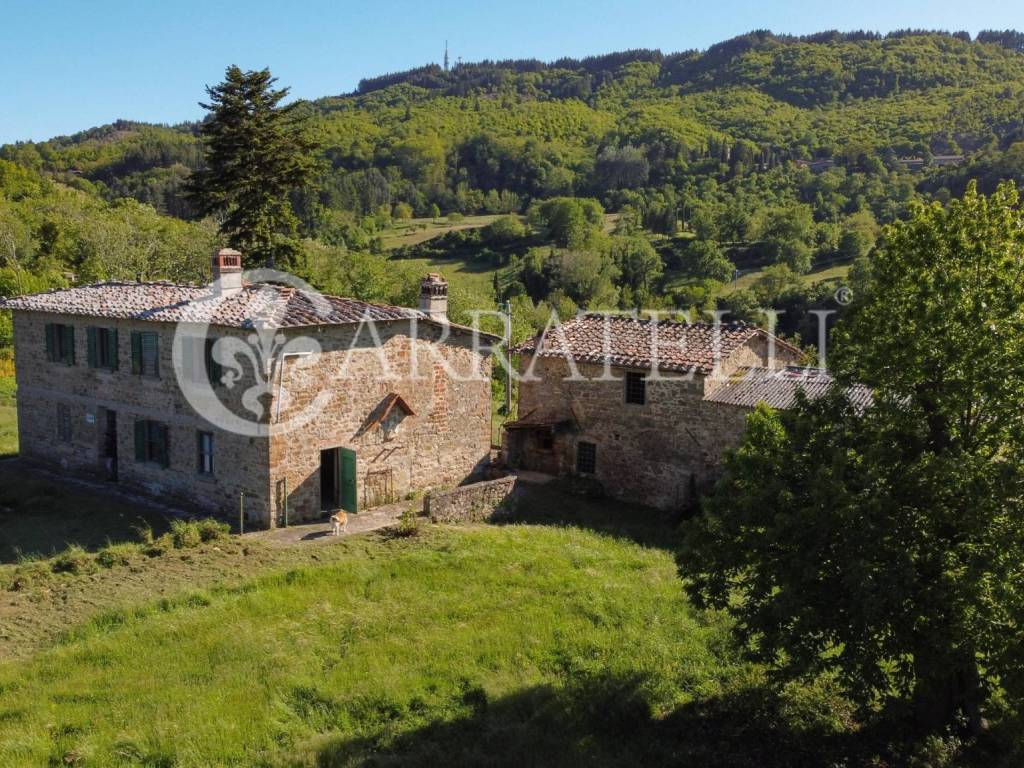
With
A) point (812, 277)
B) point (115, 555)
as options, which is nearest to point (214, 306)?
point (115, 555)

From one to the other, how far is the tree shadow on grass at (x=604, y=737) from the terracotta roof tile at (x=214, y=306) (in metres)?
9.57

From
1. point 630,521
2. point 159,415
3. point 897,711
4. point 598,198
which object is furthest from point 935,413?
point 598,198

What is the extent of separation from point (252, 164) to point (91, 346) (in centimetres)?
1341

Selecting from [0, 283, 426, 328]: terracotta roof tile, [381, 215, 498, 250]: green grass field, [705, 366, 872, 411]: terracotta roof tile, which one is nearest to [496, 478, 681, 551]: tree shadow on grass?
[705, 366, 872, 411]: terracotta roof tile

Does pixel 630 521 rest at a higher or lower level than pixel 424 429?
lower

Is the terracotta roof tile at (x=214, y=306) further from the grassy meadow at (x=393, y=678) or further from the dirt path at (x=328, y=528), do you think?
the grassy meadow at (x=393, y=678)

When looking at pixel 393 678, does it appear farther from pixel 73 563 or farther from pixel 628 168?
pixel 628 168

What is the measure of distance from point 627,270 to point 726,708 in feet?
235

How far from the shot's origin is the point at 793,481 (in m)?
11.8

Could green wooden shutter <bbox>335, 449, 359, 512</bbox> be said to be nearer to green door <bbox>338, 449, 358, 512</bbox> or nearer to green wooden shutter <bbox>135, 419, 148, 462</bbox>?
green door <bbox>338, 449, 358, 512</bbox>

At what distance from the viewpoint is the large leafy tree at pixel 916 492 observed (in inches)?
397

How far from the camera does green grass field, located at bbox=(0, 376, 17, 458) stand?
26945mm

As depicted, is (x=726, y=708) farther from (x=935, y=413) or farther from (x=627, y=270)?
(x=627, y=270)

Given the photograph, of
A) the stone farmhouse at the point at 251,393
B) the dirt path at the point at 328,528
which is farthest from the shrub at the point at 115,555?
the stone farmhouse at the point at 251,393
